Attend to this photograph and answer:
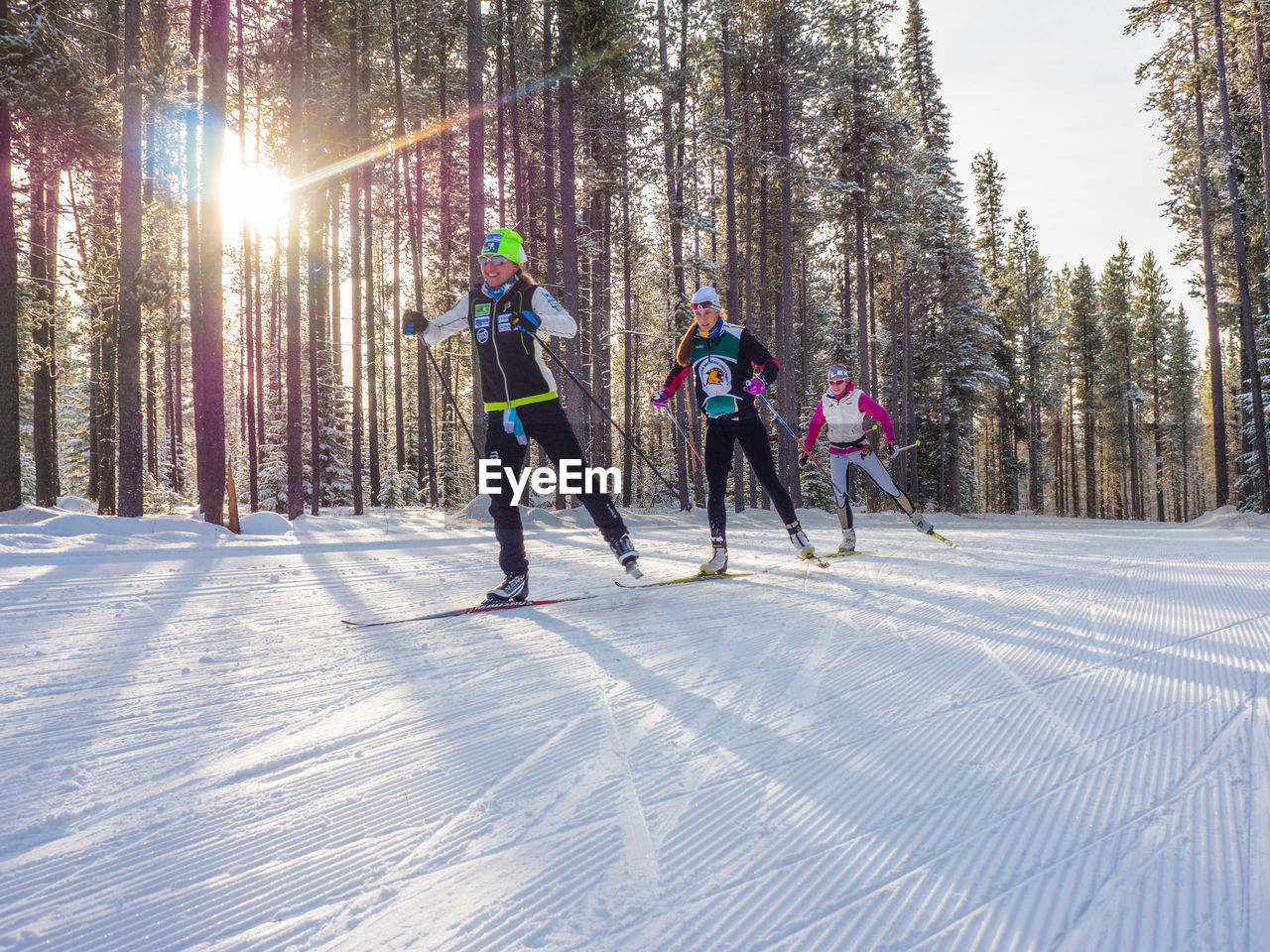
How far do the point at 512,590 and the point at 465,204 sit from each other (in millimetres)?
20500

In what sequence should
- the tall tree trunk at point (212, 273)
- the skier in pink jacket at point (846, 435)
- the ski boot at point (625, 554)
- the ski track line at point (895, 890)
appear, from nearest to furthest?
1. the ski track line at point (895, 890)
2. the ski boot at point (625, 554)
3. the skier in pink jacket at point (846, 435)
4. the tall tree trunk at point (212, 273)

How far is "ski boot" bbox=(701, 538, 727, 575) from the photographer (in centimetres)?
592

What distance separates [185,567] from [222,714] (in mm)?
4316

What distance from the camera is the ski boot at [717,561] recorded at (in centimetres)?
592

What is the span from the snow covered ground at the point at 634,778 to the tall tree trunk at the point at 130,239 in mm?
8475

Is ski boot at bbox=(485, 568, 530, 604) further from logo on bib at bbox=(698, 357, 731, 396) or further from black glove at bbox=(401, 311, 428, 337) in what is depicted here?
logo on bib at bbox=(698, 357, 731, 396)

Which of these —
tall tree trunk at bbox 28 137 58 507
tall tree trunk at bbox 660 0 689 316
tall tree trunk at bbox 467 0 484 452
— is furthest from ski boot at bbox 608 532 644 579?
tall tree trunk at bbox 28 137 58 507

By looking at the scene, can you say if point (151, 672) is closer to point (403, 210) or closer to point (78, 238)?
point (78, 238)

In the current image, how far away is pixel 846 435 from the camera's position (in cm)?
845

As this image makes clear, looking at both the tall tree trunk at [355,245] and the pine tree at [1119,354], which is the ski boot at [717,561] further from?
the pine tree at [1119,354]

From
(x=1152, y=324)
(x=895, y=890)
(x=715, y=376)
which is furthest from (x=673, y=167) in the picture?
(x=1152, y=324)

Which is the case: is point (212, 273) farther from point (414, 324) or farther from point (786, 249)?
point (786, 249)

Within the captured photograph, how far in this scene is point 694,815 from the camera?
171cm

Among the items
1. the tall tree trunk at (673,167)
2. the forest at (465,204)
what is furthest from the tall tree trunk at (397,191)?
the tall tree trunk at (673,167)
